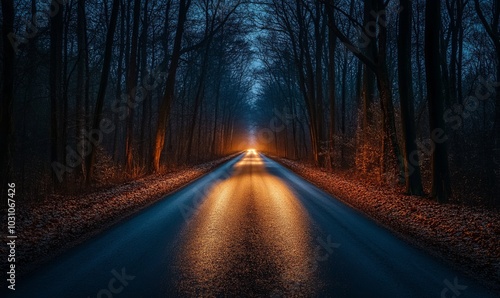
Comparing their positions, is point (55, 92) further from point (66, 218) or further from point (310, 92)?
point (310, 92)

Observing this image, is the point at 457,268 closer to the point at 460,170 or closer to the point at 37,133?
the point at 460,170

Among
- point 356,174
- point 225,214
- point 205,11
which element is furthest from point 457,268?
point 205,11

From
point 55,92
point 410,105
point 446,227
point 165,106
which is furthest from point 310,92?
point 446,227

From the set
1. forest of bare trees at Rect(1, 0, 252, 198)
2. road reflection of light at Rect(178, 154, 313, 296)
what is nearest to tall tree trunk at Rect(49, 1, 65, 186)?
forest of bare trees at Rect(1, 0, 252, 198)

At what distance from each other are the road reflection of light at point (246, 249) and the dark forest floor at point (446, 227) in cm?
211

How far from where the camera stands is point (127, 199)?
11266 millimetres

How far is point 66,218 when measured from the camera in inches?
325

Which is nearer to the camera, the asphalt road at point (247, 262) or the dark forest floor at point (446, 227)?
the asphalt road at point (247, 262)

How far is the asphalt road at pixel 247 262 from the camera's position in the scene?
443cm

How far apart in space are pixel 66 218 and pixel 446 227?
327 inches

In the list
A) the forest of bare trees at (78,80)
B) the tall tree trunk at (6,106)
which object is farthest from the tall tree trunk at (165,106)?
the tall tree trunk at (6,106)

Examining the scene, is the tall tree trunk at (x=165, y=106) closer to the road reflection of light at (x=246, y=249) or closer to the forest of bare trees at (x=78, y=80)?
the forest of bare trees at (x=78, y=80)

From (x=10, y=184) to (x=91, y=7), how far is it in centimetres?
1478

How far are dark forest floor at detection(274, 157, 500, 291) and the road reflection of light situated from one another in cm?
211
